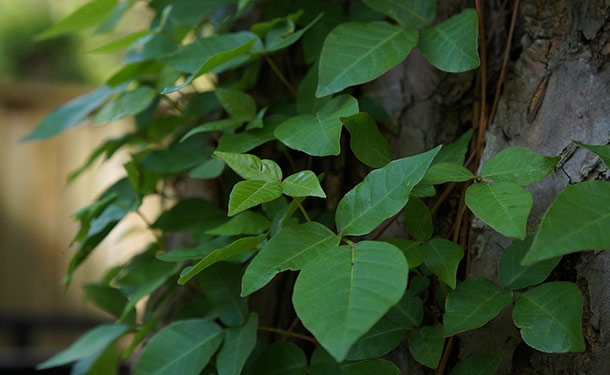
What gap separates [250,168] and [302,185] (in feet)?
0.20

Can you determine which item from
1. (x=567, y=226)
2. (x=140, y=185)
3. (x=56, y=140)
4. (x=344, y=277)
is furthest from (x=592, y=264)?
(x=56, y=140)

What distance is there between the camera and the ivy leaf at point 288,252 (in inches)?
21.4

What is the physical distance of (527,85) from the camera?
2.45ft

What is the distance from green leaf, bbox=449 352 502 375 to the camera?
615 mm

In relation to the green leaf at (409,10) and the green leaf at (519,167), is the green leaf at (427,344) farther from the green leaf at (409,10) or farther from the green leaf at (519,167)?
the green leaf at (409,10)

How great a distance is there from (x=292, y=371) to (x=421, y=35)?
45cm

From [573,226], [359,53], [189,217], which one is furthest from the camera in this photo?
[189,217]

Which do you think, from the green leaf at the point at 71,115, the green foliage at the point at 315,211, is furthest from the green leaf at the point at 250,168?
the green leaf at the point at 71,115

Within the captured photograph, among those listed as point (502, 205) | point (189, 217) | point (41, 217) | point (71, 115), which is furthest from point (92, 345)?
point (41, 217)

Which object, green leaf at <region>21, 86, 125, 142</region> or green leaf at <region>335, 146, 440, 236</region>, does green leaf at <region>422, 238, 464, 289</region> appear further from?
green leaf at <region>21, 86, 125, 142</region>

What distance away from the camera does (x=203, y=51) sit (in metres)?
0.78

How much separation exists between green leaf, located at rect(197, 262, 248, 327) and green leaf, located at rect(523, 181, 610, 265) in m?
0.41

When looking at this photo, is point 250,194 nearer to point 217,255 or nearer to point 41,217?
point 217,255

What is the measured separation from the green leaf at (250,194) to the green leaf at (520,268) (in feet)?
0.85
